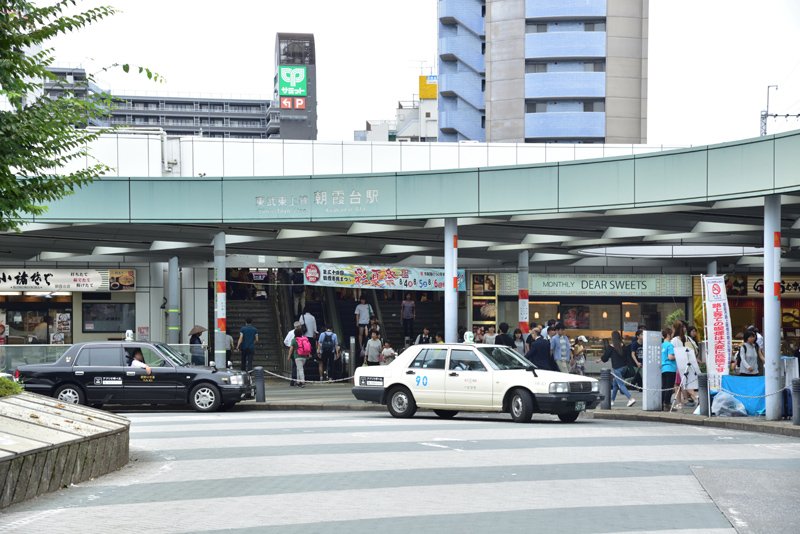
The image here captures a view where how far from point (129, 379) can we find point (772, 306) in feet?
41.1

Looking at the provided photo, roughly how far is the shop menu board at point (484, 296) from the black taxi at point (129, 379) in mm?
20981

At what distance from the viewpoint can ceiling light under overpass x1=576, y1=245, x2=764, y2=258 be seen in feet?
122

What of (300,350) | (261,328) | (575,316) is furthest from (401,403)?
(575,316)

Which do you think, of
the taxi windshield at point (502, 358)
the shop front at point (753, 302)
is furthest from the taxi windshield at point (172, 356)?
the shop front at point (753, 302)

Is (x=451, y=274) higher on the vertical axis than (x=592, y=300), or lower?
higher

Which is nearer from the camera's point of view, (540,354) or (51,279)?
(540,354)

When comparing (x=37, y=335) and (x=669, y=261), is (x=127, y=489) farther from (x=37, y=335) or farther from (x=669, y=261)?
(x=669, y=261)

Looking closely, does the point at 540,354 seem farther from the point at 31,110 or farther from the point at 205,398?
the point at 31,110

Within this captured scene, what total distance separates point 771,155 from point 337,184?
998 cm

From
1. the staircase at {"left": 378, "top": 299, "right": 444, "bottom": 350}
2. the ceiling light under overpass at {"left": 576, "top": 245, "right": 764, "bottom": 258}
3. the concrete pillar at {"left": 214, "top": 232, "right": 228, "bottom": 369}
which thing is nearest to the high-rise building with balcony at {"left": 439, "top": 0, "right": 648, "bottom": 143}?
the staircase at {"left": 378, "top": 299, "right": 444, "bottom": 350}

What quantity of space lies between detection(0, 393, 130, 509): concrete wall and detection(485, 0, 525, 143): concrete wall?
62.4m

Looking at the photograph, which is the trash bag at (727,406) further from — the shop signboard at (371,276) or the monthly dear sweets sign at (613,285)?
the monthly dear sweets sign at (613,285)

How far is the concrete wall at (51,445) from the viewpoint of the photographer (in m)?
10.9

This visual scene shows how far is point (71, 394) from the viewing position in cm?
2167
